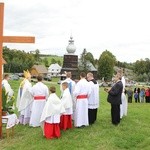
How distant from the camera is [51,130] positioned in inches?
504

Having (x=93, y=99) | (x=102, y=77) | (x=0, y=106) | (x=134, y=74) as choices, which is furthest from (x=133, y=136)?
(x=134, y=74)

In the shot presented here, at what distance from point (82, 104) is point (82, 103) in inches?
1.5

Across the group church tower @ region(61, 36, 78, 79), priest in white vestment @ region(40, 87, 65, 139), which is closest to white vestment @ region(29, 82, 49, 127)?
priest in white vestment @ region(40, 87, 65, 139)

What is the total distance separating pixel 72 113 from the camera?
1448 centimetres

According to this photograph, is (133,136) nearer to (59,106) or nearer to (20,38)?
(59,106)

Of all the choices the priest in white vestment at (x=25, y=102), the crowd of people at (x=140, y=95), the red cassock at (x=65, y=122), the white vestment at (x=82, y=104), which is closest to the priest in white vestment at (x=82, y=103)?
the white vestment at (x=82, y=104)

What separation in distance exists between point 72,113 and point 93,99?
3.36 feet

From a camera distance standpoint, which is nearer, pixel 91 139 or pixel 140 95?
pixel 91 139

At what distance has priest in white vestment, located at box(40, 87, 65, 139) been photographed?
1276 centimetres

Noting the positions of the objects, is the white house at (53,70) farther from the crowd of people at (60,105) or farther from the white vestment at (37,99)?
the white vestment at (37,99)

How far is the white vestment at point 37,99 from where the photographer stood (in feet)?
49.0

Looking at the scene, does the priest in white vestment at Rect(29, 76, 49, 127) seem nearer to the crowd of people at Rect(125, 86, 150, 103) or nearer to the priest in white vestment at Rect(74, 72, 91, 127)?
the priest in white vestment at Rect(74, 72, 91, 127)

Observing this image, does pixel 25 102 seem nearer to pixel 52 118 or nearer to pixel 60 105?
pixel 60 105

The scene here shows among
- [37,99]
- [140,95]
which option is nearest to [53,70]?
[140,95]
